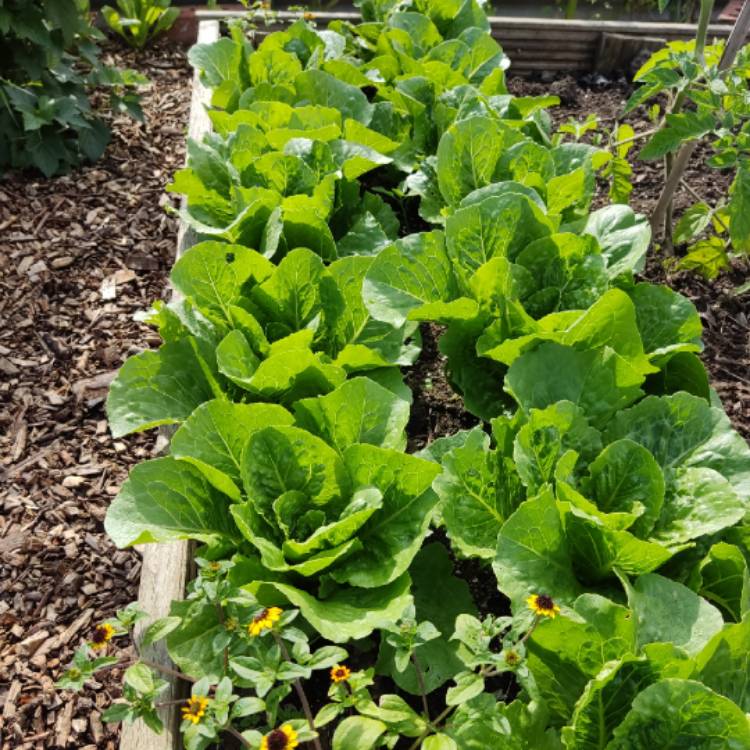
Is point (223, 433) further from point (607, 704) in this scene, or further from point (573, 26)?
point (573, 26)

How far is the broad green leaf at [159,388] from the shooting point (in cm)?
202

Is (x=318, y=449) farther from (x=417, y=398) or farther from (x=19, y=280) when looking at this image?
(x=19, y=280)

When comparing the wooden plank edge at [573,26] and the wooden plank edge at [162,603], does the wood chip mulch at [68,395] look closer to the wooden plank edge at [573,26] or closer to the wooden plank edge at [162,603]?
the wooden plank edge at [162,603]

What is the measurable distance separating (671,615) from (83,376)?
216 centimetres

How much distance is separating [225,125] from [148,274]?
0.73 metres

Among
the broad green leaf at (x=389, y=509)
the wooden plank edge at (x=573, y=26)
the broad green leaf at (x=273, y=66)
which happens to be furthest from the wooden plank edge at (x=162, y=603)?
the wooden plank edge at (x=573, y=26)

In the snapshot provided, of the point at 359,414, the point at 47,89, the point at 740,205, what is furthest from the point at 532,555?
the point at 47,89

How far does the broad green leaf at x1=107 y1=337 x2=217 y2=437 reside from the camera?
2.02 meters

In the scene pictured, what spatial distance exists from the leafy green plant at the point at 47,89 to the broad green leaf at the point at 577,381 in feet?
8.42

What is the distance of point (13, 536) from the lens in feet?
7.74

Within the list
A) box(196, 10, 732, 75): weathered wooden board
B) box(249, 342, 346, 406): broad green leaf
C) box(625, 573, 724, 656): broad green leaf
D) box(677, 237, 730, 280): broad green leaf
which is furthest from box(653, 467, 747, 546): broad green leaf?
Answer: box(196, 10, 732, 75): weathered wooden board

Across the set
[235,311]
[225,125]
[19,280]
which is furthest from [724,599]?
[19,280]

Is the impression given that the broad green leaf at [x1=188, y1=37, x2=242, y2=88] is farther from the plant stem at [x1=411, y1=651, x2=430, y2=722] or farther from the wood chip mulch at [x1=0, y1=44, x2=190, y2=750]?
the plant stem at [x1=411, y1=651, x2=430, y2=722]

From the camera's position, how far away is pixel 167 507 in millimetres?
1804
